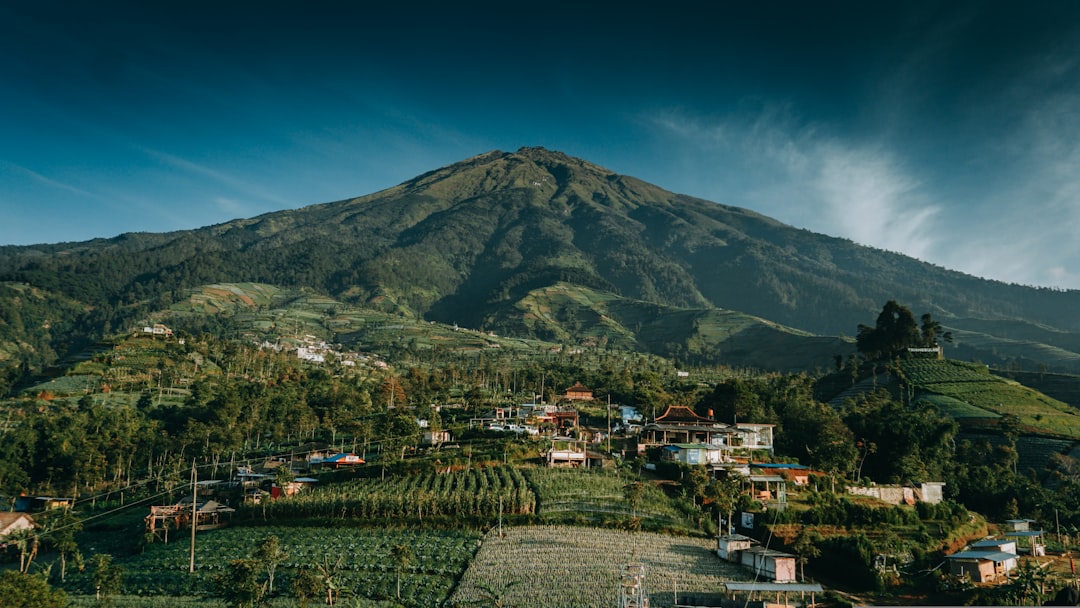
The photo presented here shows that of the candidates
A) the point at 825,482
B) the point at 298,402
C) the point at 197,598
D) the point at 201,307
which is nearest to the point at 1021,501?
the point at 825,482

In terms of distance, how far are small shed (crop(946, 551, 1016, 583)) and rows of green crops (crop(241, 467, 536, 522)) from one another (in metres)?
23.3

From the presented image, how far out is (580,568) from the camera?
3622 centimetres

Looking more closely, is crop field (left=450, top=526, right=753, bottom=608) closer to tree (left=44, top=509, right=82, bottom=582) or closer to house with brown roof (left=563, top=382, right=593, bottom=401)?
tree (left=44, top=509, right=82, bottom=582)

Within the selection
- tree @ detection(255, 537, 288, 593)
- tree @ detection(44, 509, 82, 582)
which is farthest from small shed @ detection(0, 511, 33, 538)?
tree @ detection(255, 537, 288, 593)

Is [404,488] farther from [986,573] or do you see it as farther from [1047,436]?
[1047,436]

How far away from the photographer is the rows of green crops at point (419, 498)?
44.4m

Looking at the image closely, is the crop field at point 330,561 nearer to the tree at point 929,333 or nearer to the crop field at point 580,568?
the crop field at point 580,568

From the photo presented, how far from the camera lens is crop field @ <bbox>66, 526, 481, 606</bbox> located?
36.3 m

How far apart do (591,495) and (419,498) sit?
1092 centimetres

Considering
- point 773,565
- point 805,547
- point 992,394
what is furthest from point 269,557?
point 992,394

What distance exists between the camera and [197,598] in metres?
37.7

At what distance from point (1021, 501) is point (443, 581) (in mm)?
47704

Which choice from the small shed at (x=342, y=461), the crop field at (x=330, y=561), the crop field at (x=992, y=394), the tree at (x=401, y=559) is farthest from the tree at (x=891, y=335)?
the tree at (x=401, y=559)

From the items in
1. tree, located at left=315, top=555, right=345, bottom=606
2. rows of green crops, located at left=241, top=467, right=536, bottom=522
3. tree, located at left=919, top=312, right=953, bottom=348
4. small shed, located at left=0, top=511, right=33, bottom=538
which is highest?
tree, located at left=919, top=312, right=953, bottom=348
